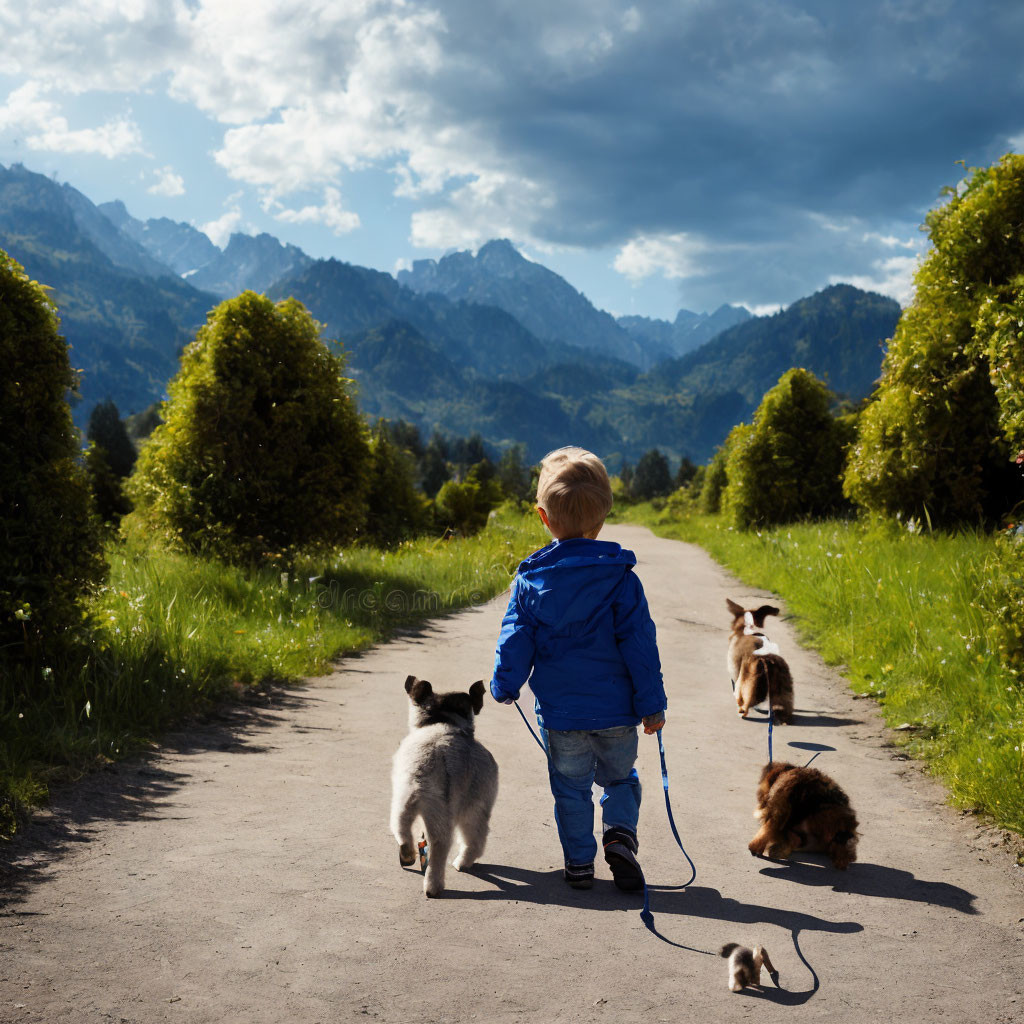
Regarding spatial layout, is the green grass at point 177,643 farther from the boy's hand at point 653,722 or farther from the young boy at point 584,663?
the boy's hand at point 653,722

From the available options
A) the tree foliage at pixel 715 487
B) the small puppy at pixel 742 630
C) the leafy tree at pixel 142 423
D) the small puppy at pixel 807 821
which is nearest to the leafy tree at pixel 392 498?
the small puppy at pixel 742 630

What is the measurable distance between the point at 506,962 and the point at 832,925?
1.43m

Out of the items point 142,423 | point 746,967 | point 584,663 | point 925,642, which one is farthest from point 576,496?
point 142,423

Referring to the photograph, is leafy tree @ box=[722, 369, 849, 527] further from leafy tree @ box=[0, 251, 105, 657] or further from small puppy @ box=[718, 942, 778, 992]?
small puppy @ box=[718, 942, 778, 992]

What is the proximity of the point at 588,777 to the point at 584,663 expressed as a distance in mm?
571

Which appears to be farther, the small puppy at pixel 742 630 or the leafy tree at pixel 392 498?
the leafy tree at pixel 392 498

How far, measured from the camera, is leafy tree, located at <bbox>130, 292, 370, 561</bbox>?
1123 cm

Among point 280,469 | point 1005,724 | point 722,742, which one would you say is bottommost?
point 722,742

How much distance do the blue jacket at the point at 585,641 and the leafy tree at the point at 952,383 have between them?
766cm

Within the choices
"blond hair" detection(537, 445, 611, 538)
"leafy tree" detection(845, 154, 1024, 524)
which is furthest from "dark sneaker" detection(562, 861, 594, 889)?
"leafy tree" detection(845, 154, 1024, 524)

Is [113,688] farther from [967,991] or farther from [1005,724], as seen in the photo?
[1005,724]

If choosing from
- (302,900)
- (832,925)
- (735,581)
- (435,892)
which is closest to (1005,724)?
(832,925)

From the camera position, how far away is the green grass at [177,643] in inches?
204

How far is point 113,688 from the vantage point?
5.96m
